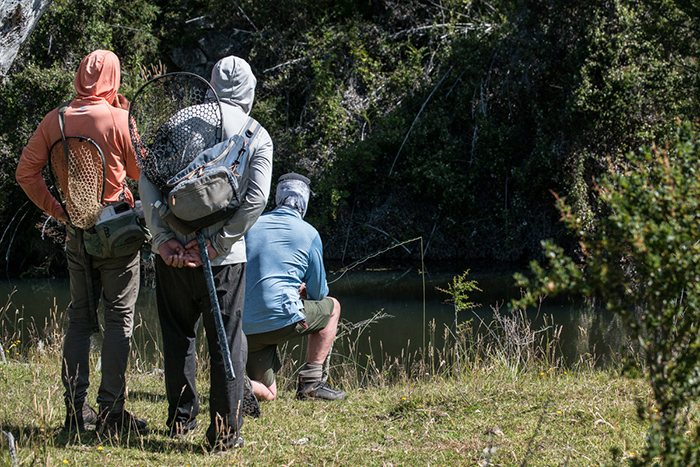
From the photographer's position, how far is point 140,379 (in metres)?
4.80

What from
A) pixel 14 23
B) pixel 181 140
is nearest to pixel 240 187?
pixel 181 140

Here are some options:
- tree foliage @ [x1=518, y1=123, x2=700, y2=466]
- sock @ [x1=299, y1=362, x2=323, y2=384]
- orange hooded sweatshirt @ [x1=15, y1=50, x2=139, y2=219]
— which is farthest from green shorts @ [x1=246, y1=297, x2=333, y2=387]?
tree foliage @ [x1=518, y1=123, x2=700, y2=466]

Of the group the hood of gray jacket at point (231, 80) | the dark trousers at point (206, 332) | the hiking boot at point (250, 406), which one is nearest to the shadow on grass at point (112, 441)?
the dark trousers at point (206, 332)

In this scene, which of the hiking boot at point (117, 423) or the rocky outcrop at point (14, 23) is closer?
the rocky outcrop at point (14, 23)

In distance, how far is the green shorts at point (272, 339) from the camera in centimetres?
406

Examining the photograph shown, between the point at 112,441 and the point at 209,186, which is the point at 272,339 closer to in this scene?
the point at 112,441

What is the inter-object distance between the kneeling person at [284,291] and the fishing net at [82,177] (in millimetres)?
1073

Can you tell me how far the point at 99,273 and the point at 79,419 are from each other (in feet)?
2.48

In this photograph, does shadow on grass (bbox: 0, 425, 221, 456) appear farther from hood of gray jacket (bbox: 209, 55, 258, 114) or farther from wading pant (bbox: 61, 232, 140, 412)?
hood of gray jacket (bbox: 209, 55, 258, 114)

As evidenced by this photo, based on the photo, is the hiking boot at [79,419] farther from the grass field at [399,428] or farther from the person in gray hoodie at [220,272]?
the person in gray hoodie at [220,272]

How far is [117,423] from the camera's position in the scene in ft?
10.9

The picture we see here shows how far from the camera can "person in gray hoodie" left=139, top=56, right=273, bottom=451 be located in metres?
2.98

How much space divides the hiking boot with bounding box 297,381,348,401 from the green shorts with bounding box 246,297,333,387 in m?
0.23

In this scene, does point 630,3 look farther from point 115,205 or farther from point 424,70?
point 115,205
